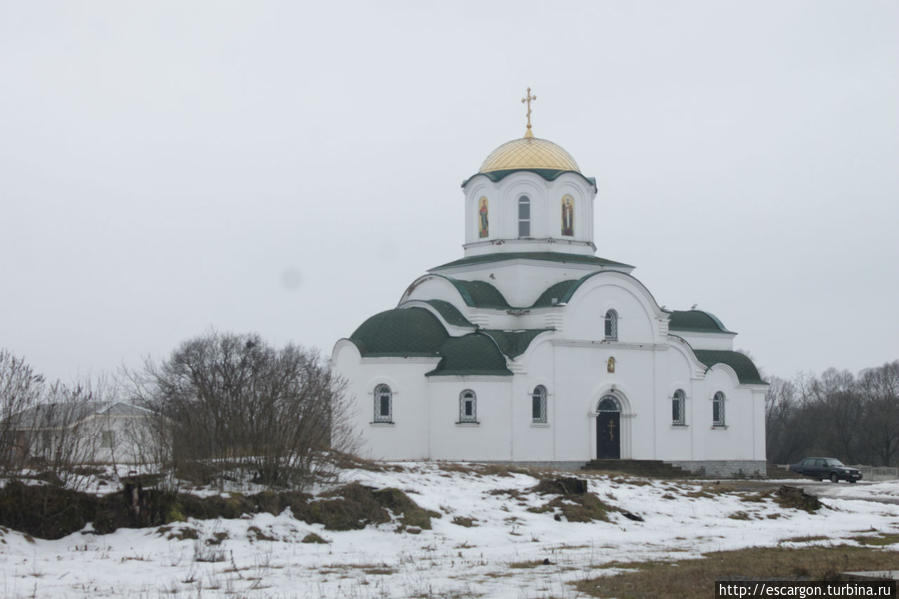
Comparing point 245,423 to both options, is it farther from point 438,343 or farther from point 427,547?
point 438,343

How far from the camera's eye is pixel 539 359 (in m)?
36.6

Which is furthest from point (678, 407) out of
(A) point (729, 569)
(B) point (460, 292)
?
(A) point (729, 569)

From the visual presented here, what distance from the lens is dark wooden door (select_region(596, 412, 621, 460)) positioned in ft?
125

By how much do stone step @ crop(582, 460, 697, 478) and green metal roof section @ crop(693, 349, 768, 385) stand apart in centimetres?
542

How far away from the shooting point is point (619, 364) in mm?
38562

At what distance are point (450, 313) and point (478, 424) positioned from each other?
4150 mm

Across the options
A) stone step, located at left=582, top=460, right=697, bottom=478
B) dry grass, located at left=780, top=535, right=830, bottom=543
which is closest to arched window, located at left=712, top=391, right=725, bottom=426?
stone step, located at left=582, top=460, right=697, bottom=478

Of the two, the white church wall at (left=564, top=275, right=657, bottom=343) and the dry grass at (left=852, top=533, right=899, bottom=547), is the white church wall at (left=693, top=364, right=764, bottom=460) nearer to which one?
the white church wall at (left=564, top=275, right=657, bottom=343)

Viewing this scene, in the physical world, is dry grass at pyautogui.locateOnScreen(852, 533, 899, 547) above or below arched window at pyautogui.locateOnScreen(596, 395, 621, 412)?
below

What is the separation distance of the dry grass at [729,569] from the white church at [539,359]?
1863 centimetres

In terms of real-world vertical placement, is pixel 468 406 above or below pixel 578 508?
above

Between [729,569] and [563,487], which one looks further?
[563,487]

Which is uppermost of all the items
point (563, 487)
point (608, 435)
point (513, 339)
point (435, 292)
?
point (435, 292)

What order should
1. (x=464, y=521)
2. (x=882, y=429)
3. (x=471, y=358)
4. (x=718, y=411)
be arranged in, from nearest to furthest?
(x=464, y=521)
(x=471, y=358)
(x=718, y=411)
(x=882, y=429)
